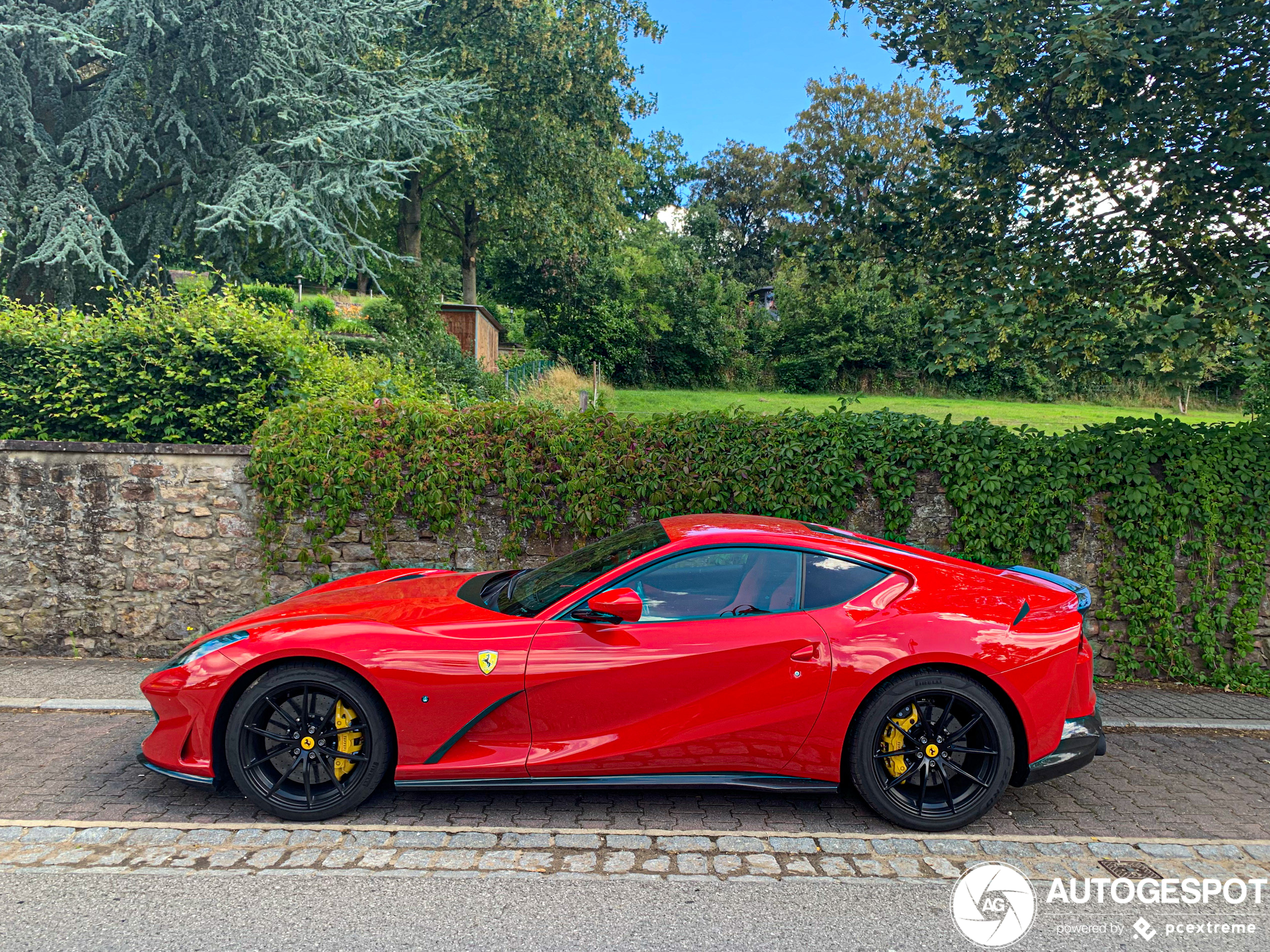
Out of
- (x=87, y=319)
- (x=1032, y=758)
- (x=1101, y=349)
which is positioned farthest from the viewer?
(x=87, y=319)

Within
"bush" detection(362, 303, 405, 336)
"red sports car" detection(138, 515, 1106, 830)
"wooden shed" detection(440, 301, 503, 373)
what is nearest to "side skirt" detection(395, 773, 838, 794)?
"red sports car" detection(138, 515, 1106, 830)

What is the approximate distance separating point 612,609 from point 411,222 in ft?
80.4

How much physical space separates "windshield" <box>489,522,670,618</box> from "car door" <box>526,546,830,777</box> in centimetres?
29

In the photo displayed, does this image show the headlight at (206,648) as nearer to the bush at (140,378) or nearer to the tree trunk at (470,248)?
the bush at (140,378)

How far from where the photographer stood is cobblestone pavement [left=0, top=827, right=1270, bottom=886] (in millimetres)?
3488

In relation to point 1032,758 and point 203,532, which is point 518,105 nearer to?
point 203,532

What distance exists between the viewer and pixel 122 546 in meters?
6.99

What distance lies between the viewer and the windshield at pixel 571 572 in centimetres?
418

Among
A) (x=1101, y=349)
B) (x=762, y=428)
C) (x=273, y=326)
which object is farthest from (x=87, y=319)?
(x=1101, y=349)

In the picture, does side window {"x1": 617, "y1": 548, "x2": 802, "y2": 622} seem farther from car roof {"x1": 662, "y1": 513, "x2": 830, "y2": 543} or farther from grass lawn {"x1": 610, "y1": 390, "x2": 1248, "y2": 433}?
grass lawn {"x1": 610, "y1": 390, "x2": 1248, "y2": 433}

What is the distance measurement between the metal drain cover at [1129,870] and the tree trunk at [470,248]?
82.0ft

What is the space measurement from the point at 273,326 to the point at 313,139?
942 cm

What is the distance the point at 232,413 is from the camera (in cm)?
731

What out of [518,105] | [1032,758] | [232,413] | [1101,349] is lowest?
[1032,758]
